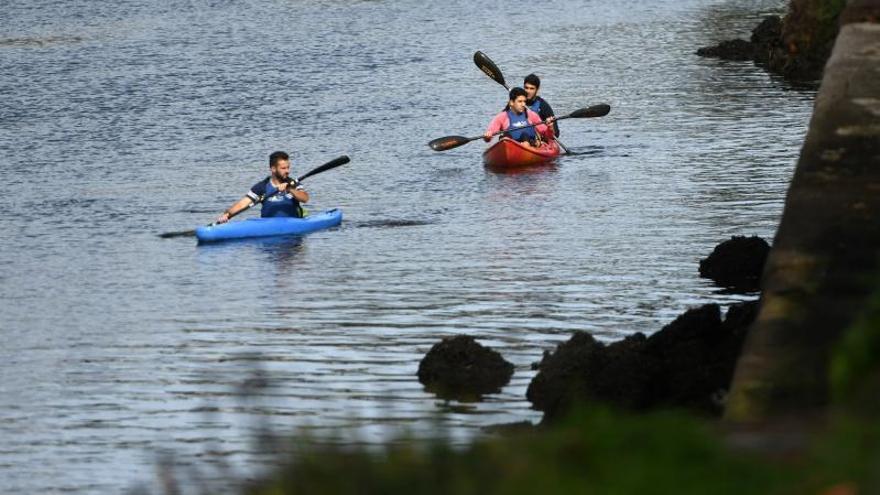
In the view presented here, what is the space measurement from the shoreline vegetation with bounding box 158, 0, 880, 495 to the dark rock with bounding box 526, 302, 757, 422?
0.6 inches

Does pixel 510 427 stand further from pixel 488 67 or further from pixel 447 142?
pixel 488 67

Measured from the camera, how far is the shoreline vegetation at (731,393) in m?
5.24

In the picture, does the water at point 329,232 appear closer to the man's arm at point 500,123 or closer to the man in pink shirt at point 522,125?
the man in pink shirt at point 522,125

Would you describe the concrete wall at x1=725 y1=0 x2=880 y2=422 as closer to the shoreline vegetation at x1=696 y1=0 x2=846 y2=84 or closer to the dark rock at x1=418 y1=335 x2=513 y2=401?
the dark rock at x1=418 y1=335 x2=513 y2=401

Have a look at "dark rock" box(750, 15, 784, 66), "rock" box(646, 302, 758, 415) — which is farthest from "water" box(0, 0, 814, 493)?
"rock" box(646, 302, 758, 415)

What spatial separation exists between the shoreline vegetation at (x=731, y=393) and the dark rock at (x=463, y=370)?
2cm

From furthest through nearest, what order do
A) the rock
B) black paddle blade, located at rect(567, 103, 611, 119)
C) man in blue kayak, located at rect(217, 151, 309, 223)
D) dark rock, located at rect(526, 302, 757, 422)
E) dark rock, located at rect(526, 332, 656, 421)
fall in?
black paddle blade, located at rect(567, 103, 611, 119), man in blue kayak, located at rect(217, 151, 309, 223), dark rock, located at rect(526, 332, 656, 421), dark rock, located at rect(526, 302, 757, 422), the rock

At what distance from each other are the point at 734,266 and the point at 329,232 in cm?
654

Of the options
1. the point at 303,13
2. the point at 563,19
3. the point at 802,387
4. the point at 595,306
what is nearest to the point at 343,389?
the point at 595,306

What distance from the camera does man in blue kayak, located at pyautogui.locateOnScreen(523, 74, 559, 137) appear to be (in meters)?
29.3

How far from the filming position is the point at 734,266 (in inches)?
714

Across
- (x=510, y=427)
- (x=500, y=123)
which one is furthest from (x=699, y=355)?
(x=500, y=123)

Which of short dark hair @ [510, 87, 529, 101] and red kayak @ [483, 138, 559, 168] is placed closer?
red kayak @ [483, 138, 559, 168]

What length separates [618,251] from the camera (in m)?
20.4
